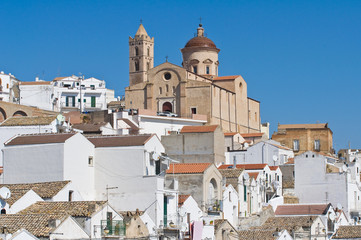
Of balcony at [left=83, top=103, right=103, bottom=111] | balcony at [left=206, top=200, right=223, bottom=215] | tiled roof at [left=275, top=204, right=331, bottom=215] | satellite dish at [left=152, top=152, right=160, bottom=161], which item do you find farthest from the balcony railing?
balcony at [left=83, top=103, right=103, bottom=111]

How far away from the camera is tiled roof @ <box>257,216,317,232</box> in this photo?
48.9 meters

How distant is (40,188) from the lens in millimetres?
38281

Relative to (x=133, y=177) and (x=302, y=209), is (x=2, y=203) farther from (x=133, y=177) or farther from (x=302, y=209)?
(x=302, y=209)

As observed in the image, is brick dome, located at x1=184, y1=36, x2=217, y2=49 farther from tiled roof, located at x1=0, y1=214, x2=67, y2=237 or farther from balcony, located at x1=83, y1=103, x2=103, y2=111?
tiled roof, located at x1=0, y1=214, x2=67, y2=237

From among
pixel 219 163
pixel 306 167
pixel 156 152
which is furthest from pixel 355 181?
pixel 156 152

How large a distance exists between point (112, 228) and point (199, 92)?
49.8m

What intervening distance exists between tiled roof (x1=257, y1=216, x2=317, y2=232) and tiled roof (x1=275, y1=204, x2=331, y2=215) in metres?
3.27

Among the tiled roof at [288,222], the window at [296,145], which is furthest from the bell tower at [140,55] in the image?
the tiled roof at [288,222]

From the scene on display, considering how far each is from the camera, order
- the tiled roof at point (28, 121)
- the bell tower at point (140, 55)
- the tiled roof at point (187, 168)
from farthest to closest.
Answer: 1. the bell tower at point (140, 55)
2. the tiled roof at point (28, 121)
3. the tiled roof at point (187, 168)

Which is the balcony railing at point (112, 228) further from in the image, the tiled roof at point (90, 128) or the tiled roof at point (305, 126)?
the tiled roof at point (305, 126)

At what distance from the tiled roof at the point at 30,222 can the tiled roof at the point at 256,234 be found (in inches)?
569

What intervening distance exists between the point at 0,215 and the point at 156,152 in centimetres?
1250

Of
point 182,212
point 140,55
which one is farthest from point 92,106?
point 182,212

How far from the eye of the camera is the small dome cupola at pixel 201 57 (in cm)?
9269
